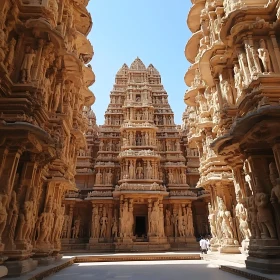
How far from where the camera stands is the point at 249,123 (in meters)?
8.77

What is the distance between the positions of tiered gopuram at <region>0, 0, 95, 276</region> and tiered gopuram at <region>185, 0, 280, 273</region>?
25.6ft

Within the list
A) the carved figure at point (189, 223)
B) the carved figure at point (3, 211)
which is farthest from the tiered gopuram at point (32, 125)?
the carved figure at point (189, 223)

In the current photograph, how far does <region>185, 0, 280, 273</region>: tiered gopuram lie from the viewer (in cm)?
880

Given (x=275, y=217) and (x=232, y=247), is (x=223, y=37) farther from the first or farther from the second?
(x=232, y=247)

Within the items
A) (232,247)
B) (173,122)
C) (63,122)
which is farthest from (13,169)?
(173,122)

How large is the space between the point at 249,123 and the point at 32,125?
25.1ft

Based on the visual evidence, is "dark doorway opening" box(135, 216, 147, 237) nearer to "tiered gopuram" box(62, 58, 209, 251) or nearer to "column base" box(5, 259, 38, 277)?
"tiered gopuram" box(62, 58, 209, 251)

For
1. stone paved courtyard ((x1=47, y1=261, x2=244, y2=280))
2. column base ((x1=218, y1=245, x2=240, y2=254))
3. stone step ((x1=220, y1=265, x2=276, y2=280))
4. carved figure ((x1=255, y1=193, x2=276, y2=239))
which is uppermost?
carved figure ((x1=255, y1=193, x2=276, y2=239))

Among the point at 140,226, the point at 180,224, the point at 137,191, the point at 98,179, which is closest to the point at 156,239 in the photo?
the point at 180,224

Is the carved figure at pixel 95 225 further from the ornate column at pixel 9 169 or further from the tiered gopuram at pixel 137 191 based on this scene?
the ornate column at pixel 9 169

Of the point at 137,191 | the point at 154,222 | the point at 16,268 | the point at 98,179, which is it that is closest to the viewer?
the point at 16,268

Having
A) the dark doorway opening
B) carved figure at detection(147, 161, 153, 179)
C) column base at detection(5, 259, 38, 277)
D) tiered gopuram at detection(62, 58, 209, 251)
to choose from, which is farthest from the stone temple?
the dark doorway opening

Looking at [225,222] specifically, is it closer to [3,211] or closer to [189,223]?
[189,223]

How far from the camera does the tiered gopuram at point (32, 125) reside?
28.9ft
